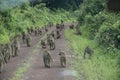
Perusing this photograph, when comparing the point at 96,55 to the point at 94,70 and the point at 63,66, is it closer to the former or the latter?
the point at 63,66

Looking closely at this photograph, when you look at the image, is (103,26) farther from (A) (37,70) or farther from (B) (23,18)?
(B) (23,18)

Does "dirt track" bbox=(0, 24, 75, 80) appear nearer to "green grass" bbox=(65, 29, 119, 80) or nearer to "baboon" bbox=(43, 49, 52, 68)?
"baboon" bbox=(43, 49, 52, 68)

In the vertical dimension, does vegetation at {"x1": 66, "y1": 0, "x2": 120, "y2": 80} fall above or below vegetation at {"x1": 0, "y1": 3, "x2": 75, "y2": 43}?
below

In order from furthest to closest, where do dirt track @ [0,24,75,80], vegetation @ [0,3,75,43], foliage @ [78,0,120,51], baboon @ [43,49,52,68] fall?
1. vegetation @ [0,3,75,43]
2. foliage @ [78,0,120,51]
3. baboon @ [43,49,52,68]
4. dirt track @ [0,24,75,80]

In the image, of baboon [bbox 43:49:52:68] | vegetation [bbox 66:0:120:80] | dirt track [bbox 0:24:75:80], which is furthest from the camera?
baboon [bbox 43:49:52:68]

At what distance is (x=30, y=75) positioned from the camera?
Answer: 14.5 metres

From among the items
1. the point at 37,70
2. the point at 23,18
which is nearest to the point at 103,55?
the point at 37,70

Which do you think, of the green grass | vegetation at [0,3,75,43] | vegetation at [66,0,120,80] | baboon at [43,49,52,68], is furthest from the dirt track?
vegetation at [0,3,75,43]

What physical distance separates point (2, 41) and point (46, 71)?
10.8 m

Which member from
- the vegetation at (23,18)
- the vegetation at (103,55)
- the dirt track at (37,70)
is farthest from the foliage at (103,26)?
the vegetation at (23,18)

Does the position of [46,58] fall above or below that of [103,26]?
below

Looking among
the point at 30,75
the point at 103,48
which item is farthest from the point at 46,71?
the point at 103,48

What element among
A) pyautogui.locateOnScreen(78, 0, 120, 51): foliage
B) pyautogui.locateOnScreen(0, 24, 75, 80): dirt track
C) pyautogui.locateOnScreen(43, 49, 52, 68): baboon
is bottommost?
pyautogui.locateOnScreen(0, 24, 75, 80): dirt track

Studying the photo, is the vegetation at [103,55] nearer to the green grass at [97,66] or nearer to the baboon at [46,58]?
the green grass at [97,66]
